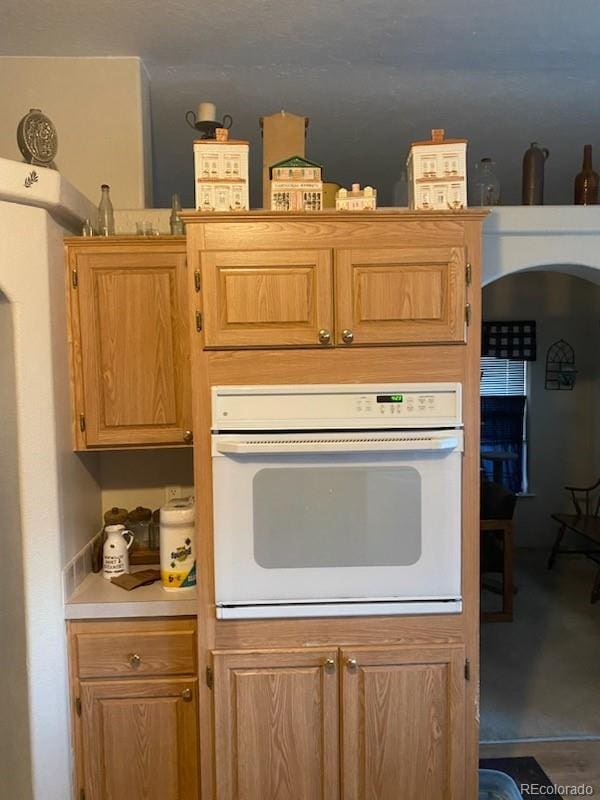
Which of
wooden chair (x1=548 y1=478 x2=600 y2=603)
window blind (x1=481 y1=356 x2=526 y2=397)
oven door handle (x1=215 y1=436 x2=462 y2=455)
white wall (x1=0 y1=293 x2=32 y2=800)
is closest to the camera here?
oven door handle (x1=215 y1=436 x2=462 y2=455)

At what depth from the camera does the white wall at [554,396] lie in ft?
18.4

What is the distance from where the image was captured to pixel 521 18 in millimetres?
1935

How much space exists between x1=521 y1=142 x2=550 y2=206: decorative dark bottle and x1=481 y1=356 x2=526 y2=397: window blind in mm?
3524

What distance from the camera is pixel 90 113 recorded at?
229 cm

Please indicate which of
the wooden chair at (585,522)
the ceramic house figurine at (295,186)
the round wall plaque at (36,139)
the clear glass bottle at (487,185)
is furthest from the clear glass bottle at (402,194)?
the wooden chair at (585,522)

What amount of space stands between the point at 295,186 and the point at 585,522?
4275mm

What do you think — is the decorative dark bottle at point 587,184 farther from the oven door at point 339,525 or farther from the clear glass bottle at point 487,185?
the oven door at point 339,525

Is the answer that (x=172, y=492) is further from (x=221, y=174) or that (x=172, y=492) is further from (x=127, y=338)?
(x=221, y=174)

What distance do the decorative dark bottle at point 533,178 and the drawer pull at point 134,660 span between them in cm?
216

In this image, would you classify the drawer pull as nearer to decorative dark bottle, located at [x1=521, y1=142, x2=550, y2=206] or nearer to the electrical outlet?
the electrical outlet

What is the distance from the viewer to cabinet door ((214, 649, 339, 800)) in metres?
1.76

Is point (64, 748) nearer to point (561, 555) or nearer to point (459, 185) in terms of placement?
point (459, 185)

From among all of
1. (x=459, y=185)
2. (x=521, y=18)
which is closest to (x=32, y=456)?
(x=459, y=185)

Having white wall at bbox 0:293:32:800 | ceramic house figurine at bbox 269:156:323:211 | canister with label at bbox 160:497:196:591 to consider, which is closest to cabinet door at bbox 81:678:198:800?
white wall at bbox 0:293:32:800
